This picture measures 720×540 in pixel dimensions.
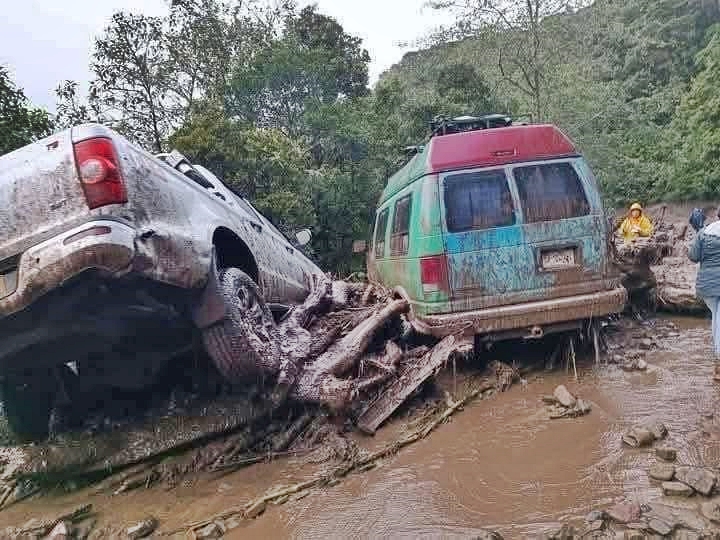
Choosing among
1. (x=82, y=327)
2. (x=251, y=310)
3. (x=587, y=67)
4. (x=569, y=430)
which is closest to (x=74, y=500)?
(x=82, y=327)

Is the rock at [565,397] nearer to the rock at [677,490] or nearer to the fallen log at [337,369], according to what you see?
the rock at [677,490]

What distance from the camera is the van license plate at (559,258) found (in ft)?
14.3

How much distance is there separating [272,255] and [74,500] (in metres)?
2.60

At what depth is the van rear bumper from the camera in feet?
13.9

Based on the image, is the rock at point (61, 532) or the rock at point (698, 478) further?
the rock at point (61, 532)

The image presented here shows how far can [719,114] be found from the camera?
1499 cm

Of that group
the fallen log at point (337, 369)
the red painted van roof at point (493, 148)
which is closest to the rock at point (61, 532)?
the fallen log at point (337, 369)

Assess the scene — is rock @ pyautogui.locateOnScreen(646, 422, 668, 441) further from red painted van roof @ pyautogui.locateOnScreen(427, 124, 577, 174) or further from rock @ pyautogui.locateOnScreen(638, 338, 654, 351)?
red painted van roof @ pyautogui.locateOnScreen(427, 124, 577, 174)

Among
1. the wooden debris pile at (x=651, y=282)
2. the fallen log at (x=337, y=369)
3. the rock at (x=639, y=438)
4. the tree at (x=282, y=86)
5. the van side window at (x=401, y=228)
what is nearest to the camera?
the rock at (x=639, y=438)

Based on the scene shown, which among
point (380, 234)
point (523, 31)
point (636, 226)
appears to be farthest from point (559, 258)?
point (523, 31)

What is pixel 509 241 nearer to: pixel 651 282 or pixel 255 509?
pixel 255 509

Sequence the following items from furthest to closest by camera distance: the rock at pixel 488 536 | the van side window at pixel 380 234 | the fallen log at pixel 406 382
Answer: the van side window at pixel 380 234, the fallen log at pixel 406 382, the rock at pixel 488 536

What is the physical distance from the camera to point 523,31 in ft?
50.0

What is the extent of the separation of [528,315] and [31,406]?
3.82 meters
